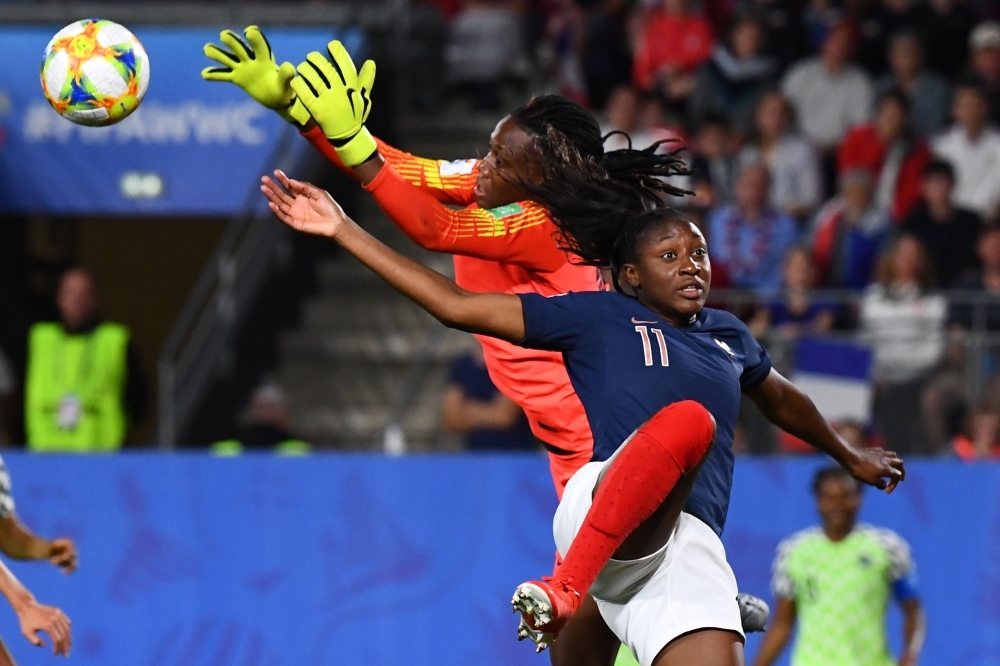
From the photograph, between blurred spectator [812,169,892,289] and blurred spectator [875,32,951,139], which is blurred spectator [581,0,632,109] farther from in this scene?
blurred spectator [812,169,892,289]

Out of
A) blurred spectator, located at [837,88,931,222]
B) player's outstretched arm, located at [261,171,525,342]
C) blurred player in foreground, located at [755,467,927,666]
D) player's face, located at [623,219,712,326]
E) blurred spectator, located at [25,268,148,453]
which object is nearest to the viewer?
player's outstretched arm, located at [261,171,525,342]

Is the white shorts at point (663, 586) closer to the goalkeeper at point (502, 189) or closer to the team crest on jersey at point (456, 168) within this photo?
the goalkeeper at point (502, 189)

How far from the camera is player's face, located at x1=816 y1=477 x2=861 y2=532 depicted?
26.4 ft

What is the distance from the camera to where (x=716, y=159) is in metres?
11.2

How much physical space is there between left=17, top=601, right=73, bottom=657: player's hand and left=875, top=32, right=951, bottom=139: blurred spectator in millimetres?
7460

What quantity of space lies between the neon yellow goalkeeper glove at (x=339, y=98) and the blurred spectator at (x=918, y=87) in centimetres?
695

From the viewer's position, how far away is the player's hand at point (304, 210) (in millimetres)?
4805

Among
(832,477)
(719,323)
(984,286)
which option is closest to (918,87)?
(984,286)

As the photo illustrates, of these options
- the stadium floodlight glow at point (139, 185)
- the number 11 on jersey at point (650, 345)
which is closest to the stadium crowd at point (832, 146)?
the stadium floodlight glow at point (139, 185)

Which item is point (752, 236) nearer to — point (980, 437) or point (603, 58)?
point (980, 437)

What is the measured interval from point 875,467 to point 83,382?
6.48 meters

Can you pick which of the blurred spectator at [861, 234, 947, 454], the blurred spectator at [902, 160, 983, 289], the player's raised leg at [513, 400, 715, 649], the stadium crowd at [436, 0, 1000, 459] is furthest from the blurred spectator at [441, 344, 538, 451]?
the player's raised leg at [513, 400, 715, 649]

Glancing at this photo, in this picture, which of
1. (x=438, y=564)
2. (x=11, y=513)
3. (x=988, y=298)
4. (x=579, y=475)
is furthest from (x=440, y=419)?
(x=579, y=475)

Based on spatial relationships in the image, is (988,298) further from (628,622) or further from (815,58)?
(628,622)
